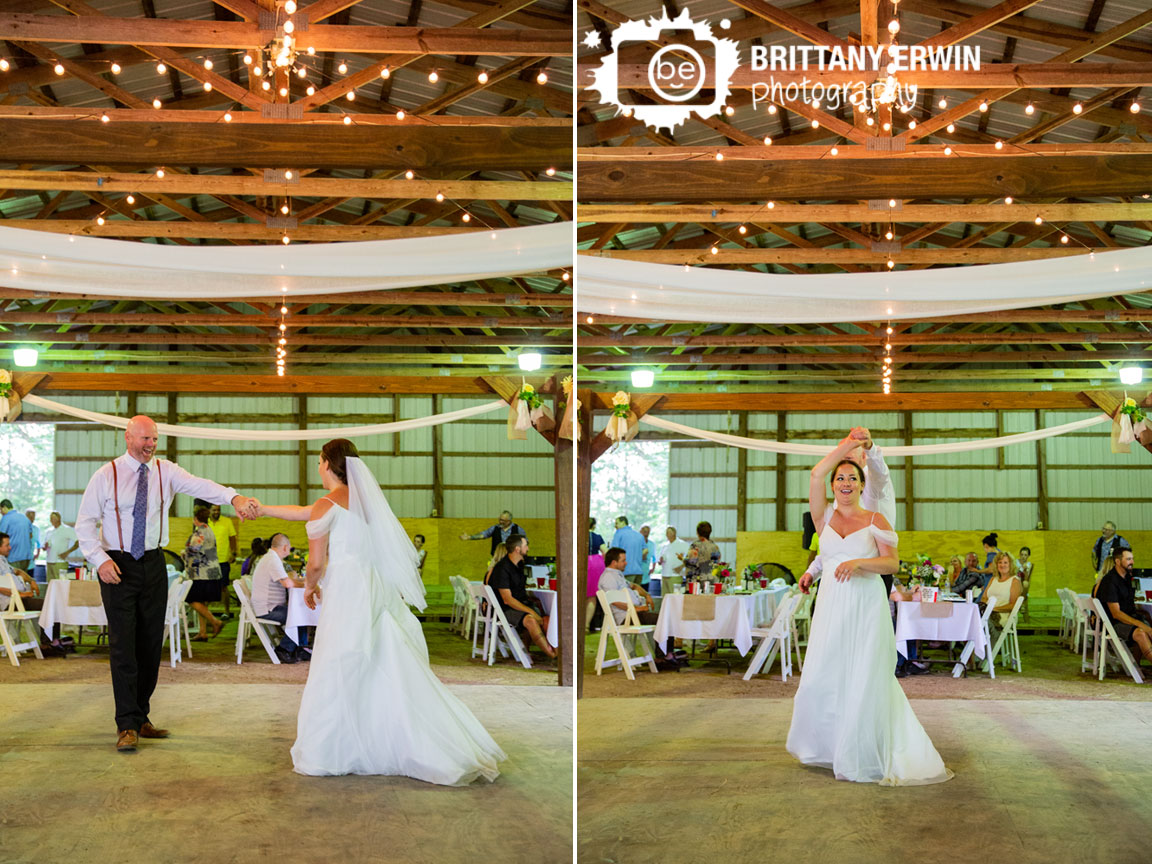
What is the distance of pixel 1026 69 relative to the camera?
4824mm

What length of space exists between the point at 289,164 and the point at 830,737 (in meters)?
3.25

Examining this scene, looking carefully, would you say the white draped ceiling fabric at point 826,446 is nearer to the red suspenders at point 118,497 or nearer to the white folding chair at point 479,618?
the red suspenders at point 118,497

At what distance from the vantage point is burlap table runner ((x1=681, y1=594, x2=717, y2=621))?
20.9 feet

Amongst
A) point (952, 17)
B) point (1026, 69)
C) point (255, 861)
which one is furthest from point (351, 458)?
point (1026, 69)

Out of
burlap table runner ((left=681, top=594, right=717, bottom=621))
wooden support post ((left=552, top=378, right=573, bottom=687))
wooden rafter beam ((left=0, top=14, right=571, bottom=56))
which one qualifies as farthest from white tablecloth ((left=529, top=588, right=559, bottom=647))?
wooden rafter beam ((left=0, top=14, right=571, bottom=56))

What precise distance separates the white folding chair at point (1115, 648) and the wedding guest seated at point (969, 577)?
2.32 feet

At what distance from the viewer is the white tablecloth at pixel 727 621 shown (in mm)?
6488

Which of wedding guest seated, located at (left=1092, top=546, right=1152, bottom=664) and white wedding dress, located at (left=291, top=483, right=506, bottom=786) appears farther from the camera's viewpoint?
wedding guest seated, located at (left=1092, top=546, right=1152, bottom=664)

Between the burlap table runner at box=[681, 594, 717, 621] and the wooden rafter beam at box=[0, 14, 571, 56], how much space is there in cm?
333

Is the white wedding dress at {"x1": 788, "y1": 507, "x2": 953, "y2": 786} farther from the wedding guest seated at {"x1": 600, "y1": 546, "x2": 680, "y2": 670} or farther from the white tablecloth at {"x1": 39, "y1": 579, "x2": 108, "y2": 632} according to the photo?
the white tablecloth at {"x1": 39, "y1": 579, "x2": 108, "y2": 632}

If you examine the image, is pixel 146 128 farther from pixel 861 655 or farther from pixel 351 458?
pixel 861 655

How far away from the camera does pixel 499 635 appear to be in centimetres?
676

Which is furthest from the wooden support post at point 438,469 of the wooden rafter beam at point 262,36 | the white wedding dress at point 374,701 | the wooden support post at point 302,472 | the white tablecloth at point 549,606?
the white wedding dress at point 374,701

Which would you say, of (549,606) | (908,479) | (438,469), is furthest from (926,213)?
(438,469)
